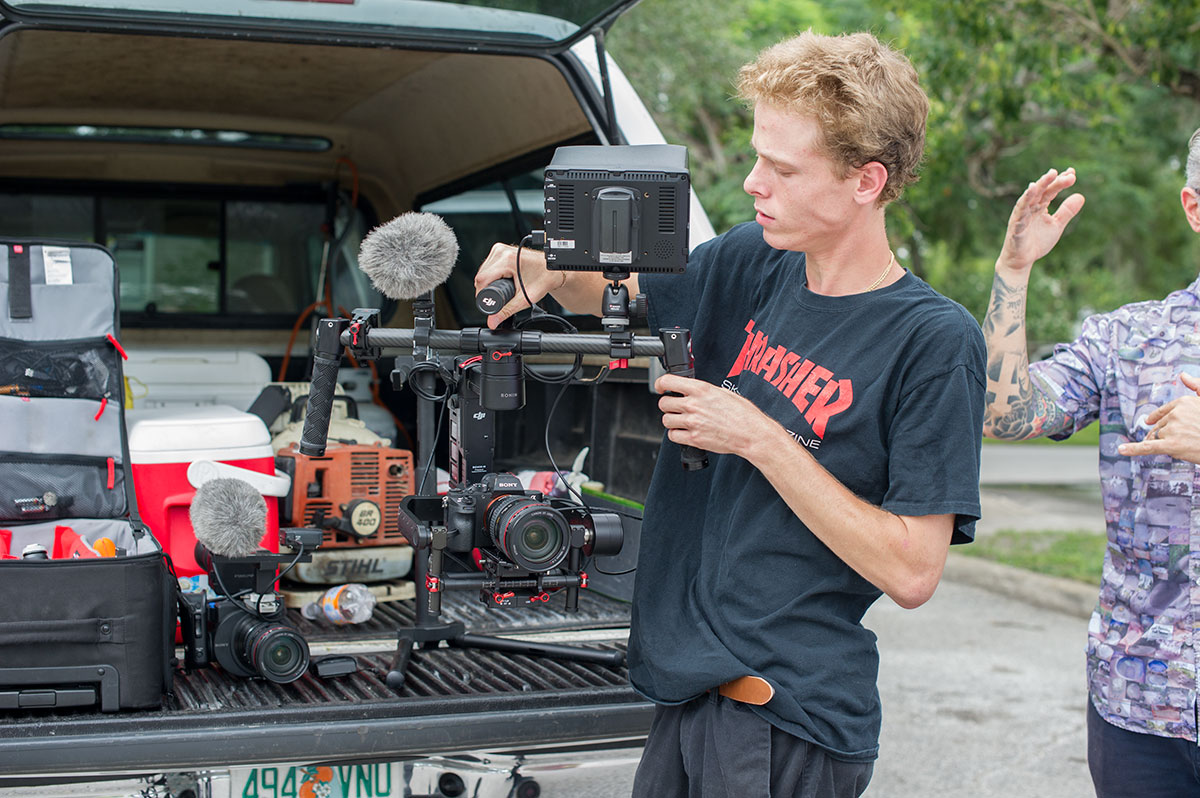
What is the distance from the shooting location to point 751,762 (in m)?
2.00

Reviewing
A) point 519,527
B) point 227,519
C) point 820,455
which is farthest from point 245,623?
point 820,455

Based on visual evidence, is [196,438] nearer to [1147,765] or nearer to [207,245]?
[207,245]

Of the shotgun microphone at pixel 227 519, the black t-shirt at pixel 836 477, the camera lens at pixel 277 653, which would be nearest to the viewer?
the black t-shirt at pixel 836 477

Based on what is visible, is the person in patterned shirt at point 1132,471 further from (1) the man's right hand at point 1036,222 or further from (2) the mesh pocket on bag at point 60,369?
(2) the mesh pocket on bag at point 60,369

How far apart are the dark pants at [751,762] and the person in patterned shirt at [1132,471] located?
2.33 ft

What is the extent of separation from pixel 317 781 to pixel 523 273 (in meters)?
1.17

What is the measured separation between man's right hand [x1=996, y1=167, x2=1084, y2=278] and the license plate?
171cm

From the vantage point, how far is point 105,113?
5.30 metres

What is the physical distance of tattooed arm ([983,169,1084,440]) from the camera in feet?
8.09

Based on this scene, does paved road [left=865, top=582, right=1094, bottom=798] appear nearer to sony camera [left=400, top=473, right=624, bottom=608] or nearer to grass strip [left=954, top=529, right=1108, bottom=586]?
grass strip [left=954, top=529, right=1108, bottom=586]

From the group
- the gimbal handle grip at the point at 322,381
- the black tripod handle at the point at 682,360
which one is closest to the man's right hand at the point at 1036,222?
the black tripod handle at the point at 682,360

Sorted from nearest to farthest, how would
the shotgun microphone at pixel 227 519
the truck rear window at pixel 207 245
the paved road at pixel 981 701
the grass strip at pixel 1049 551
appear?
the shotgun microphone at pixel 227 519, the paved road at pixel 981 701, the truck rear window at pixel 207 245, the grass strip at pixel 1049 551

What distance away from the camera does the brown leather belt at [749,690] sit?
1.99m

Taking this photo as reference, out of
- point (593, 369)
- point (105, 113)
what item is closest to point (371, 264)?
point (593, 369)
